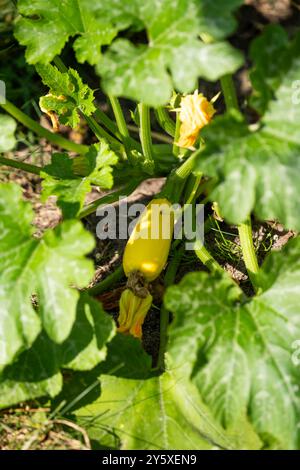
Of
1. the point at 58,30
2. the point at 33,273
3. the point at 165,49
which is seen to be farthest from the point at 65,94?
the point at 33,273

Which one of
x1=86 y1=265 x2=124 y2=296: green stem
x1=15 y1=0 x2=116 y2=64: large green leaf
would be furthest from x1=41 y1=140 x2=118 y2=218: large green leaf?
x1=86 y1=265 x2=124 y2=296: green stem

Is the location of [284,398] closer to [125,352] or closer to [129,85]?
[125,352]

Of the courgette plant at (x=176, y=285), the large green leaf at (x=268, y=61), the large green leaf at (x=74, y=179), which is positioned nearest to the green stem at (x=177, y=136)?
the courgette plant at (x=176, y=285)

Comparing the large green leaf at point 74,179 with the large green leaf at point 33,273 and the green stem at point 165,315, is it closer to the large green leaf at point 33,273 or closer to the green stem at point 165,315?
the large green leaf at point 33,273

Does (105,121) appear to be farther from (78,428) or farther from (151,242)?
(78,428)

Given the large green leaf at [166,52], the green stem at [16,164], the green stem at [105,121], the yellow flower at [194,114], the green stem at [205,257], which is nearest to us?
the large green leaf at [166,52]

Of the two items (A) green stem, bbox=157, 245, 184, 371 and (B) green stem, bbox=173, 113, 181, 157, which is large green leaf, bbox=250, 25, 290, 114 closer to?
(B) green stem, bbox=173, 113, 181, 157
